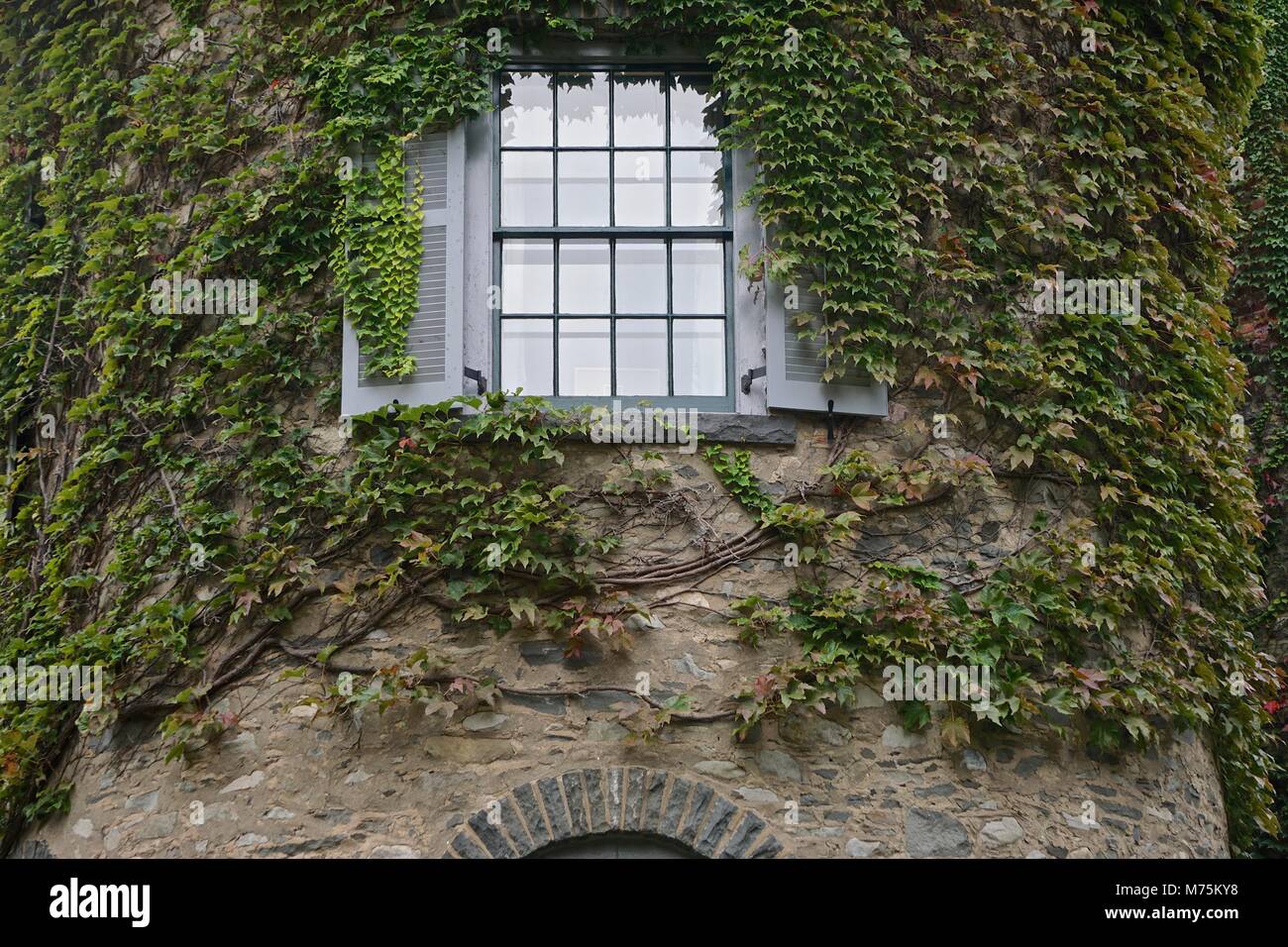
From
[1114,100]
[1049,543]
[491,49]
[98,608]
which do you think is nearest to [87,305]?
[98,608]

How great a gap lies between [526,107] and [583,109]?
0.93 ft

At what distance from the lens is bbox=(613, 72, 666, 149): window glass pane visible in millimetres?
6973

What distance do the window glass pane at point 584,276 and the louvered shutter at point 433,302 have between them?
511 mm

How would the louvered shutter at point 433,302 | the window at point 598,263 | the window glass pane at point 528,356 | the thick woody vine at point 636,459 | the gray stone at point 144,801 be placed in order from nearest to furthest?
the gray stone at point 144,801, the thick woody vine at point 636,459, the louvered shutter at point 433,302, the window at point 598,263, the window glass pane at point 528,356

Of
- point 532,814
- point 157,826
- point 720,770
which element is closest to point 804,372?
point 720,770

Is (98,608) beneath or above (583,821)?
above

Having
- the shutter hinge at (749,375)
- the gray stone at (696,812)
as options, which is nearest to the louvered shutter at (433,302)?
the shutter hinge at (749,375)

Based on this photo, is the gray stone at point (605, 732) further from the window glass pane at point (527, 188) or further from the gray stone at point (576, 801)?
the window glass pane at point (527, 188)

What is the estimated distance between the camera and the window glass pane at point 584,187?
6.89 metres

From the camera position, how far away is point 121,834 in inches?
242

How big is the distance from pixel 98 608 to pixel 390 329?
1947 millimetres

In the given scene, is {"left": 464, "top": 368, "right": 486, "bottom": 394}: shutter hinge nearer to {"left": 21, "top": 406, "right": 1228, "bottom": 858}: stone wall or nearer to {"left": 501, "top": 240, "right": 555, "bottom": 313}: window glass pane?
{"left": 501, "top": 240, "right": 555, "bottom": 313}: window glass pane
